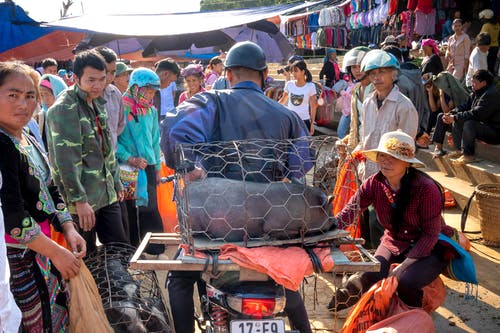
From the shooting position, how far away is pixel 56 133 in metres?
3.03

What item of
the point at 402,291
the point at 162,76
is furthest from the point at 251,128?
the point at 162,76

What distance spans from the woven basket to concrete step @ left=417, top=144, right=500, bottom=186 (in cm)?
95

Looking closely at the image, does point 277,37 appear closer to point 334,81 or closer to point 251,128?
point 334,81

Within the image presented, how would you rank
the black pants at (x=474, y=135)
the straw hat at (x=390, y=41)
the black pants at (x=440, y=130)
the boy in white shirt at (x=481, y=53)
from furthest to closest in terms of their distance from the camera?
the boy in white shirt at (x=481, y=53) < the black pants at (x=440, y=130) < the straw hat at (x=390, y=41) < the black pants at (x=474, y=135)

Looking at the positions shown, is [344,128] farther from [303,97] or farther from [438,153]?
[303,97]

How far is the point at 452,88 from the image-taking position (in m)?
7.07

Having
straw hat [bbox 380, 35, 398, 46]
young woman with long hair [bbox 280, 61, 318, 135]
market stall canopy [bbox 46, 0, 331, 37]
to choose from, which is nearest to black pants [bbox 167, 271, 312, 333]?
straw hat [bbox 380, 35, 398, 46]

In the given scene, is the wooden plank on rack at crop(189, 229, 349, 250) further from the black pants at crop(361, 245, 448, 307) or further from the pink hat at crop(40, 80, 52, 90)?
the pink hat at crop(40, 80, 52, 90)

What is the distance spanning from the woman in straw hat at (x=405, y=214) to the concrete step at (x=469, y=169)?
10.4 feet

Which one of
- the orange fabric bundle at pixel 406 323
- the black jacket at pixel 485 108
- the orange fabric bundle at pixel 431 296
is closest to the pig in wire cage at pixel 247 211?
the orange fabric bundle at pixel 406 323

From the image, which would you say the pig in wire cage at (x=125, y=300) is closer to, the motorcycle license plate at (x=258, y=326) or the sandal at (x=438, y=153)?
the motorcycle license plate at (x=258, y=326)

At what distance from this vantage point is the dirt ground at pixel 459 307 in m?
3.48

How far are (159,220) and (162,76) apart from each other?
69.3 inches

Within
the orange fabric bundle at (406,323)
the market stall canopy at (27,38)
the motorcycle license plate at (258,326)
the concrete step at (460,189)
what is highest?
the market stall canopy at (27,38)
